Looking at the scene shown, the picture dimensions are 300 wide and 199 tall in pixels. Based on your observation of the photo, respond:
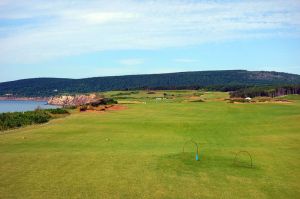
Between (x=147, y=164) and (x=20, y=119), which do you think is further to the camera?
Result: (x=20, y=119)

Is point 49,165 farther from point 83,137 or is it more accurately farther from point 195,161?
point 83,137

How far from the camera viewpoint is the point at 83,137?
33969 millimetres

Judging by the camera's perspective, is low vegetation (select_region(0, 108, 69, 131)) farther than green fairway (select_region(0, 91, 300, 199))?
Yes

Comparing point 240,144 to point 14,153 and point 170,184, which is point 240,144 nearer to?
point 170,184

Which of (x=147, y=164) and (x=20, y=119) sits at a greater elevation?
(x=20, y=119)

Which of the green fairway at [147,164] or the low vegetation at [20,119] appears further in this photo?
the low vegetation at [20,119]

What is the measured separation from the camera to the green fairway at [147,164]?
16.2 m

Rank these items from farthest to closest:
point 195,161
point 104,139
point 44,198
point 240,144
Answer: point 104,139 < point 240,144 < point 195,161 < point 44,198

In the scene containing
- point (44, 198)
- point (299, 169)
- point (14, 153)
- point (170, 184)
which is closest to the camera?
point (44, 198)

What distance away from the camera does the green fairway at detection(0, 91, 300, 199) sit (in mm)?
16192

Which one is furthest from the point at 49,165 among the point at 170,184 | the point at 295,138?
the point at 295,138

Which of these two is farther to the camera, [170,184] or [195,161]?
[195,161]

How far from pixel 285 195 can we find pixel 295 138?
16705mm

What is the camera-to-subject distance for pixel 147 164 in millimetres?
21266
